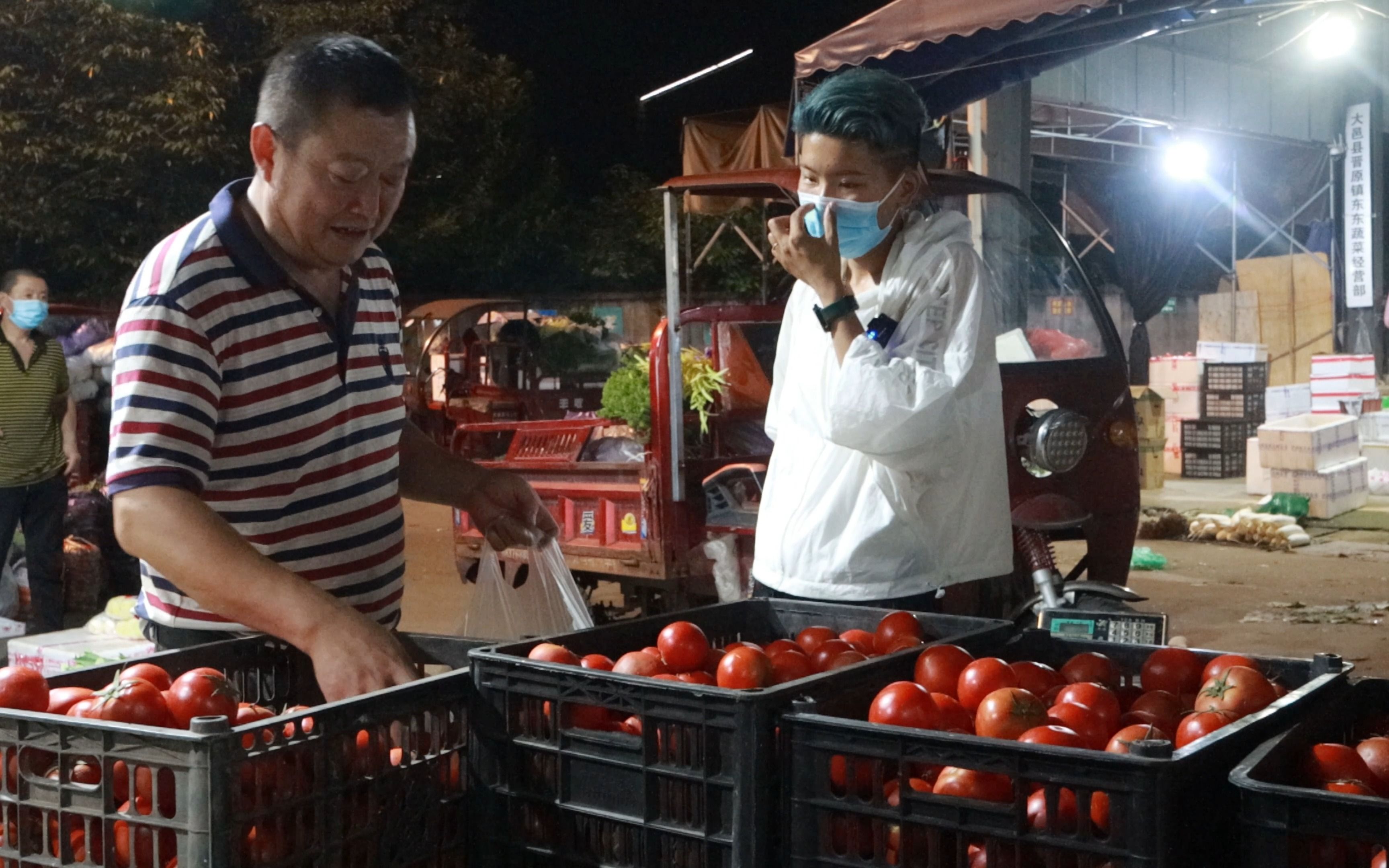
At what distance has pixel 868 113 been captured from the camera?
9.34 ft

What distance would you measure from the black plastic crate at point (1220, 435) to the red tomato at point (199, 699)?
16489 mm

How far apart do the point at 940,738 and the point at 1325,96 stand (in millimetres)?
23431

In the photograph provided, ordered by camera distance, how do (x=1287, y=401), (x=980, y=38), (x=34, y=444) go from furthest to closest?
(x=1287, y=401), (x=34, y=444), (x=980, y=38)

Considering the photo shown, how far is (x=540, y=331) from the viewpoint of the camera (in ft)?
70.2

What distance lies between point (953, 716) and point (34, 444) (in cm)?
758

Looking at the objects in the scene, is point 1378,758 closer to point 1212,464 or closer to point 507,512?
point 507,512

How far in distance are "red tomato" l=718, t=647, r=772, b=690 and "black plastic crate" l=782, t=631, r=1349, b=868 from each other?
0.20m

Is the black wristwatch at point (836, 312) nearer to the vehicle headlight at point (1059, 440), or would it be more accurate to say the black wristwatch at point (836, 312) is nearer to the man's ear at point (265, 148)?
the man's ear at point (265, 148)

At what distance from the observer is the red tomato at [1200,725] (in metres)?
1.88

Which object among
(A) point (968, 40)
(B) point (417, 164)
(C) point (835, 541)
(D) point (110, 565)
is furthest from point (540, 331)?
(C) point (835, 541)

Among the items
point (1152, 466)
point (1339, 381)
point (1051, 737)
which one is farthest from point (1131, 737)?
point (1339, 381)

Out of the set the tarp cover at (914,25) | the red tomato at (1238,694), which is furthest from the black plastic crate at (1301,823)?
the tarp cover at (914,25)

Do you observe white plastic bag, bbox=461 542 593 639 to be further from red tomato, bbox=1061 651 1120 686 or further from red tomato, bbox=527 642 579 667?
red tomato, bbox=1061 651 1120 686

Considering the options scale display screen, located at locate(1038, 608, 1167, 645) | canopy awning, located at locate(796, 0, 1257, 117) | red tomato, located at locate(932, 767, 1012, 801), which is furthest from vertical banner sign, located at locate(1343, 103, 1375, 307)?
red tomato, located at locate(932, 767, 1012, 801)
